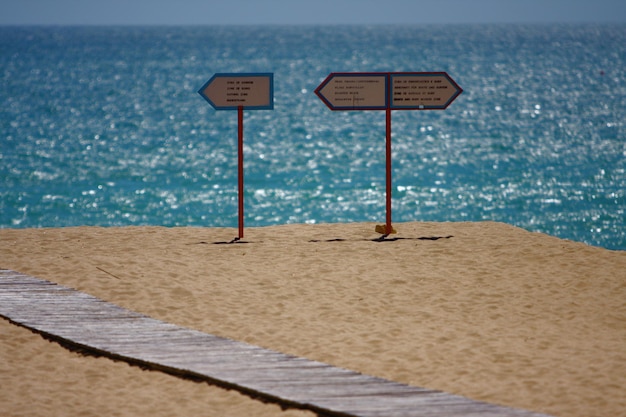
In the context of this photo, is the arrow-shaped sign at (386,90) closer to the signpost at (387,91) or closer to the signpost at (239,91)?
the signpost at (387,91)

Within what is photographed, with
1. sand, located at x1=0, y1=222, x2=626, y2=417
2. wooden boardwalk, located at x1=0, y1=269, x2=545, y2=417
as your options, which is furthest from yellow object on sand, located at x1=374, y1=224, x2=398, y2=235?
wooden boardwalk, located at x1=0, y1=269, x2=545, y2=417

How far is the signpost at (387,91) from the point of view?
1377cm

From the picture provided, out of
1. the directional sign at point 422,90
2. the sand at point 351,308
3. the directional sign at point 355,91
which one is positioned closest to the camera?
the sand at point 351,308

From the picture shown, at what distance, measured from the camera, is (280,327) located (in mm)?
9453

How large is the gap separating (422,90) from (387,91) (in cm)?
48

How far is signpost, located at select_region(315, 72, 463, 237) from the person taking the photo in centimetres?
1377

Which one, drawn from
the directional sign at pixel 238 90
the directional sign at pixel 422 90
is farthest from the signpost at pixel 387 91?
the directional sign at pixel 238 90

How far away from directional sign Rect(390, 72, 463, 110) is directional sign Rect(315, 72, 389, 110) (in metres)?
0.17

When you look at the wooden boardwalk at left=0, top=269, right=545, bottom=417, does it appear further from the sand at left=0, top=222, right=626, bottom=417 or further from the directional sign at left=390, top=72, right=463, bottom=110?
the directional sign at left=390, top=72, right=463, bottom=110

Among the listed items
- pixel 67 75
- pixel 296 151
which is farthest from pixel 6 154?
pixel 67 75

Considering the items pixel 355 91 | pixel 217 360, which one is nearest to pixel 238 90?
pixel 355 91

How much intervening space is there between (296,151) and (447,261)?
89.7ft

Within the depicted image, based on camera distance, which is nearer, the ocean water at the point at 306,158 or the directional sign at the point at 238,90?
the directional sign at the point at 238,90

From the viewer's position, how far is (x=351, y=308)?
1016 cm
